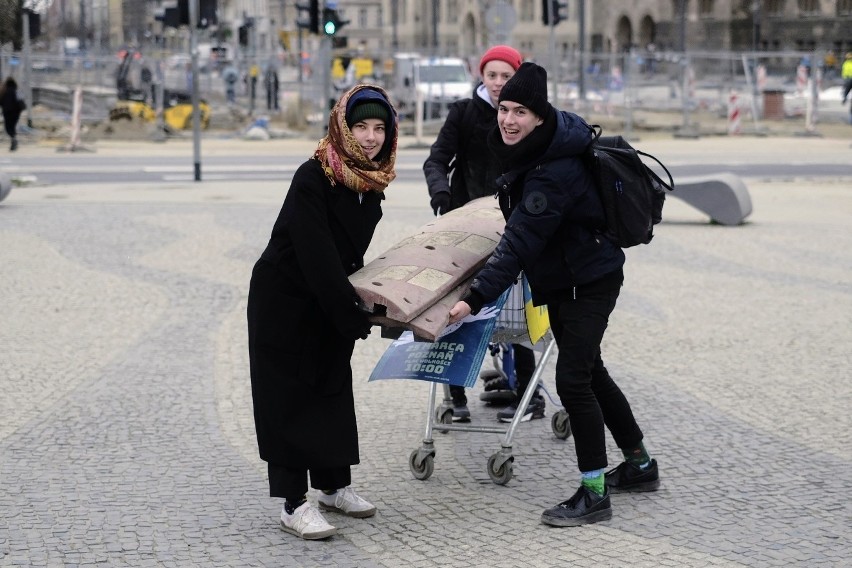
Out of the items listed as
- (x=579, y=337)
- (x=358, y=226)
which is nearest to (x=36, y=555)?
(x=358, y=226)

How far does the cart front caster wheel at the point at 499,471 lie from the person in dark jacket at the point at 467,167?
98cm

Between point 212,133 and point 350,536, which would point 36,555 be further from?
point 212,133

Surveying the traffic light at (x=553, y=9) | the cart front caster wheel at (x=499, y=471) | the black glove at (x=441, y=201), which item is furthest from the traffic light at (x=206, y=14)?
the cart front caster wheel at (x=499, y=471)

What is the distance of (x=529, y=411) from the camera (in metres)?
6.89

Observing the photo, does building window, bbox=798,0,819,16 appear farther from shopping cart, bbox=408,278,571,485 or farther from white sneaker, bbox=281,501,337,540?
white sneaker, bbox=281,501,337,540

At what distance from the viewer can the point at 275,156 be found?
93.0 feet

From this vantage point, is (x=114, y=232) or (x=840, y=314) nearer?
(x=840, y=314)

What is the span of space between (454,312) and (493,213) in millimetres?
942

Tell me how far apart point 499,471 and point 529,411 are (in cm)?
118

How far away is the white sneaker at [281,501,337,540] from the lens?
16.5 ft

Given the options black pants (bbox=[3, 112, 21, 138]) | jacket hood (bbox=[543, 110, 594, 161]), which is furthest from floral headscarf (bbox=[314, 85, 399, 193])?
black pants (bbox=[3, 112, 21, 138])

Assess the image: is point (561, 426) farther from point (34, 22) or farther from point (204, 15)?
point (34, 22)

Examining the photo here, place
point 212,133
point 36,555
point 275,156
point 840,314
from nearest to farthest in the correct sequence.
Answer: point 36,555 → point 840,314 → point 275,156 → point 212,133

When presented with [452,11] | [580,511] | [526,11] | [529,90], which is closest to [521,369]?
[580,511]
